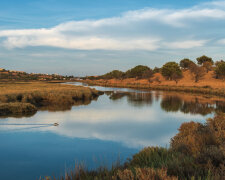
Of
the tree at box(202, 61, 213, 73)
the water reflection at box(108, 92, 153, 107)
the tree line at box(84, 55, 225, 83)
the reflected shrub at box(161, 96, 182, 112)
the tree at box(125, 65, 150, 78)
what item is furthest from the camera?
the tree at box(125, 65, 150, 78)

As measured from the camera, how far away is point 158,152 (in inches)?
330

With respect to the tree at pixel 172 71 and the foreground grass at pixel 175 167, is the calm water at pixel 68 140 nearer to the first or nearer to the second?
the foreground grass at pixel 175 167

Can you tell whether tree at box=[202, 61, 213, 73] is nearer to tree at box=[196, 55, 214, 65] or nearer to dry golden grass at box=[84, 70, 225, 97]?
dry golden grass at box=[84, 70, 225, 97]

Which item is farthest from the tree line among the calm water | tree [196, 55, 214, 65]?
the calm water

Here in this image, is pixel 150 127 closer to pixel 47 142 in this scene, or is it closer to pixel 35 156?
pixel 47 142

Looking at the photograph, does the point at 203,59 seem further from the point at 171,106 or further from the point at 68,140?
the point at 68,140

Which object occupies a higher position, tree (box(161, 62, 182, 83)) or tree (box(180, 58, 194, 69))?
tree (box(180, 58, 194, 69))

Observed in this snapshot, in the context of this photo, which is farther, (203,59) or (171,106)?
(203,59)

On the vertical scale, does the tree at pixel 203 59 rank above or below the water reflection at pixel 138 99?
above

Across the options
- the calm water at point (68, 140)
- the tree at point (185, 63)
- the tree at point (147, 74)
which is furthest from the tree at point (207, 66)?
the calm water at point (68, 140)

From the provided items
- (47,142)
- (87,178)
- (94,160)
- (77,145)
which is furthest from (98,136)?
(87,178)

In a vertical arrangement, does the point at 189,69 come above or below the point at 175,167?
above

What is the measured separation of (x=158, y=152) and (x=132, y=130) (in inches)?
344

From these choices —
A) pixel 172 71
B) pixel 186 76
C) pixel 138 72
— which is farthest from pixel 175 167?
pixel 138 72
